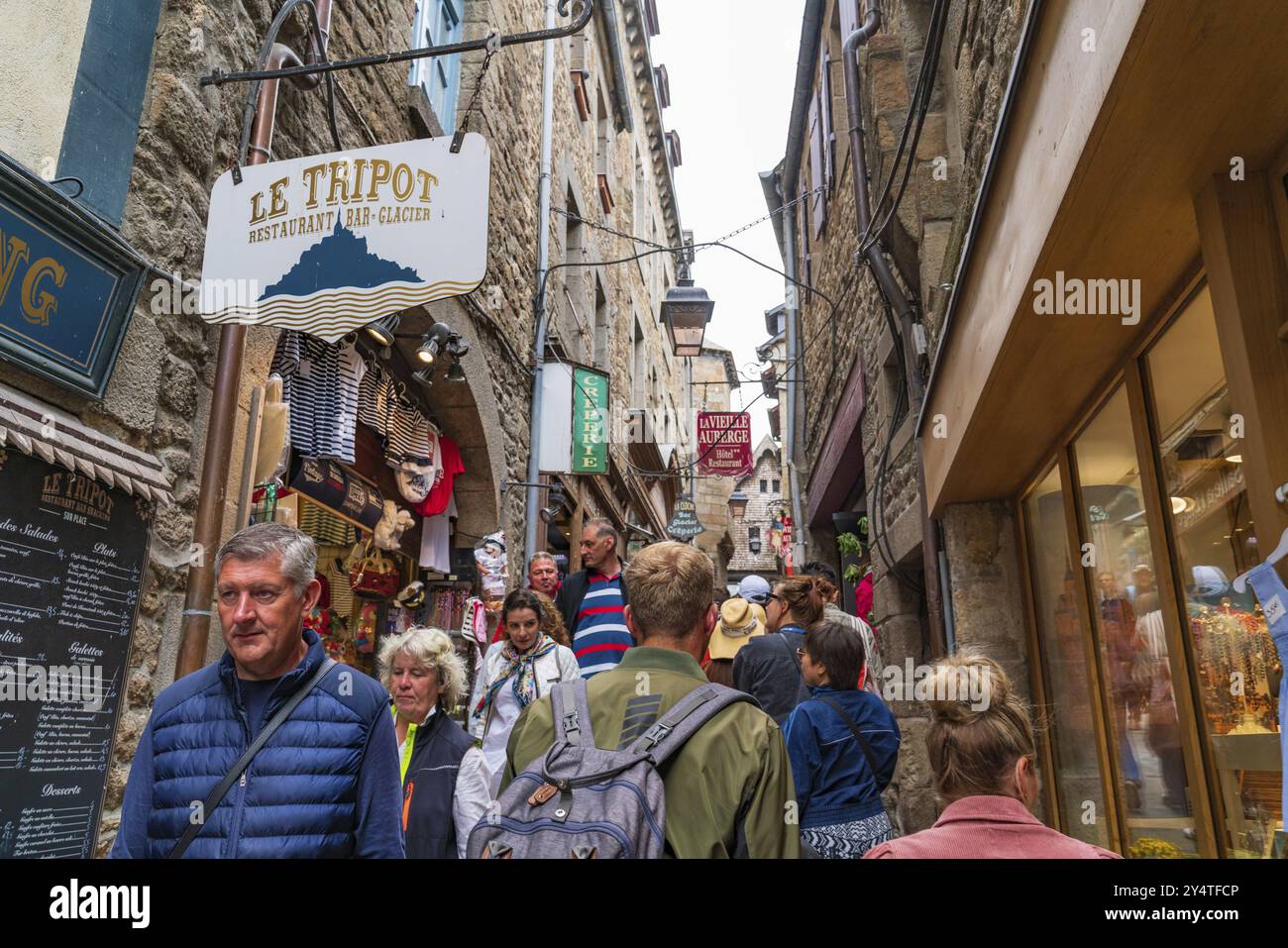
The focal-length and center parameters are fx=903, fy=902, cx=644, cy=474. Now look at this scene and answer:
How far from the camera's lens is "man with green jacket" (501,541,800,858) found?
5.59 feet

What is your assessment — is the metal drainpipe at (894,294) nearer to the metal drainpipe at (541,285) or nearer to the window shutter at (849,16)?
the window shutter at (849,16)

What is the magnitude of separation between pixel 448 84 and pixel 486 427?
304 cm

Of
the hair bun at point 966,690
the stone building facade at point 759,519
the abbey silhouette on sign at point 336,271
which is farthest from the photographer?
the stone building facade at point 759,519

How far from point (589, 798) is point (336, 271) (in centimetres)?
266

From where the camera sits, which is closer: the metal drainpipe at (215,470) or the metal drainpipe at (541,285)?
the metal drainpipe at (215,470)

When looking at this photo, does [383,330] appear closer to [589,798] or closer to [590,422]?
[590,422]

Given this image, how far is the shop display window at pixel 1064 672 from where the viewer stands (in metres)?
4.32

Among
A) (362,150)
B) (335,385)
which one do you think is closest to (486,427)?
(335,385)

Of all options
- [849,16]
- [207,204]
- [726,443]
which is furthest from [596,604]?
[726,443]

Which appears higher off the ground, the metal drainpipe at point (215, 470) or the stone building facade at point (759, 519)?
the stone building facade at point (759, 519)

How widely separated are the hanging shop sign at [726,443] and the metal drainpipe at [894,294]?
34.9ft

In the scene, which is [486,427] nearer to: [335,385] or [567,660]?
[335,385]

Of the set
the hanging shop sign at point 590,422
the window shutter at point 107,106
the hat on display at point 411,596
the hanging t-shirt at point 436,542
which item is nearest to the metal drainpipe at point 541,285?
the hanging shop sign at point 590,422

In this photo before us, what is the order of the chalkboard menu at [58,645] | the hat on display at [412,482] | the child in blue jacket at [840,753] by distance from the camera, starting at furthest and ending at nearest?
the hat on display at [412,482] < the child in blue jacket at [840,753] < the chalkboard menu at [58,645]
